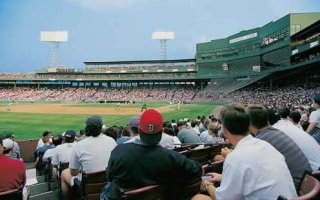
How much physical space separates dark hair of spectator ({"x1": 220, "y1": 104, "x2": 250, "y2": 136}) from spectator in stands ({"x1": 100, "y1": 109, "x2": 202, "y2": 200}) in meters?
0.68

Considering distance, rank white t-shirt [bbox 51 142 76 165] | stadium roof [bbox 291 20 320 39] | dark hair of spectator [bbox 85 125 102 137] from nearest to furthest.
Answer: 1. dark hair of spectator [bbox 85 125 102 137]
2. white t-shirt [bbox 51 142 76 165]
3. stadium roof [bbox 291 20 320 39]

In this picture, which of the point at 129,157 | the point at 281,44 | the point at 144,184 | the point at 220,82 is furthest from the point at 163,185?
the point at 220,82

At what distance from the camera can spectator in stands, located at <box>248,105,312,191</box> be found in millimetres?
4387

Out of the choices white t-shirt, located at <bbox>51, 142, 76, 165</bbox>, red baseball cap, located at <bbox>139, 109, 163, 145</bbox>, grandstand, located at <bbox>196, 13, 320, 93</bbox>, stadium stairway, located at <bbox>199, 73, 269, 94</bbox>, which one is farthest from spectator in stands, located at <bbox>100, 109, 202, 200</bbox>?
stadium stairway, located at <bbox>199, 73, 269, 94</bbox>

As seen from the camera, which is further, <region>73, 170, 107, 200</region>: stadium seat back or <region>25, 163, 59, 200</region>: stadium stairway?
<region>25, 163, 59, 200</region>: stadium stairway

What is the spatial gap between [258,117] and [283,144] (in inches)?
24.7

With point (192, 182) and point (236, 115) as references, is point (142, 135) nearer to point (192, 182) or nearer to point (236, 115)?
point (192, 182)

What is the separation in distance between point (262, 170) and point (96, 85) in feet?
371

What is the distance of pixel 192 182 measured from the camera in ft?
13.3

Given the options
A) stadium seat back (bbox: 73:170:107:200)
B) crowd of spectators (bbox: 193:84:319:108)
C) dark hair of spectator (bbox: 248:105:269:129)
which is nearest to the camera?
dark hair of spectator (bbox: 248:105:269:129)

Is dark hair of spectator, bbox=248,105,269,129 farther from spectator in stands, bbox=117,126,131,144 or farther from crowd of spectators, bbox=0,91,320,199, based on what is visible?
spectator in stands, bbox=117,126,131,144

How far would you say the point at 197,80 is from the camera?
344ft

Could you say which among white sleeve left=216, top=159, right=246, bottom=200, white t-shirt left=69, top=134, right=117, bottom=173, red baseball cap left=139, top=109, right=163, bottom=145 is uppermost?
red baseball cap left=139, top=109, right=163, bottom=145

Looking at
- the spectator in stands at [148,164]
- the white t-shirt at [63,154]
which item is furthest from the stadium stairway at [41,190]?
the spectator in stands at [148,164]
